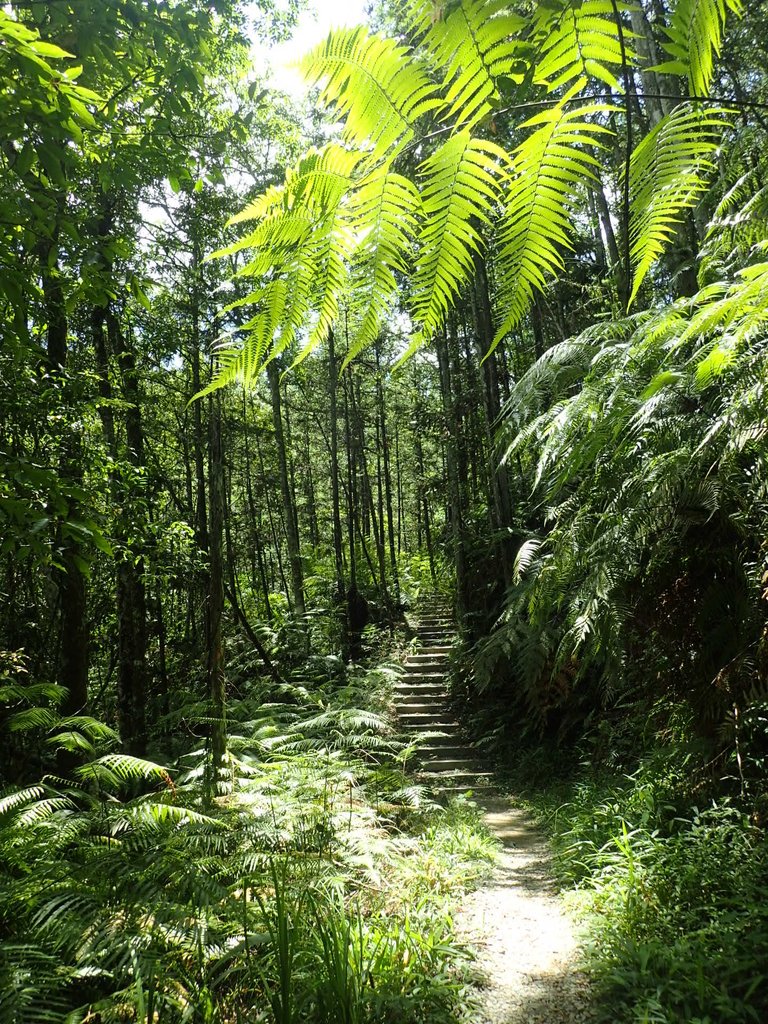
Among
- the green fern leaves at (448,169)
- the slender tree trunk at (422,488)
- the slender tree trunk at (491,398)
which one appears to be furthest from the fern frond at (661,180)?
the slender tree trunk at (422,488)

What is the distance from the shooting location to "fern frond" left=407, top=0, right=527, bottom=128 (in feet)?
2.72

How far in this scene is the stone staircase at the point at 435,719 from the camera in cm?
798

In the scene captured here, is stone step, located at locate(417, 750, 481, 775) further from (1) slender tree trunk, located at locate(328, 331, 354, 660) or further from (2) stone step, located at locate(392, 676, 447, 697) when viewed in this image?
(1) slender tree trunk, located at locate(328, 331, 354, 660)

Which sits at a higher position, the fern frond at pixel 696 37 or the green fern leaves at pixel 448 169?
the fern frond at pixel 696 37

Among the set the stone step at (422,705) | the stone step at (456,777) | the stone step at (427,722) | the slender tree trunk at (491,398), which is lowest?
the stone step at (456,777)

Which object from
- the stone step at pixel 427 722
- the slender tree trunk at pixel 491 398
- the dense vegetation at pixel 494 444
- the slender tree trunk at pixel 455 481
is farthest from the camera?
the slender tree trunk at pixel 455 481

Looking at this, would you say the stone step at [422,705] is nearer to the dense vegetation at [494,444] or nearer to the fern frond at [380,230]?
A: the dense vegetation at [494,444]

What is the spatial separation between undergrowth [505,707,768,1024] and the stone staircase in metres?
2.92

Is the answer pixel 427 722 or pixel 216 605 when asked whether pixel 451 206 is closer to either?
pixel 216 605

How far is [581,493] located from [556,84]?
3.16m

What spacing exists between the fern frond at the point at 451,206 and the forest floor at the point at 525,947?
10.9ft

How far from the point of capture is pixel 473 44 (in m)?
0.84

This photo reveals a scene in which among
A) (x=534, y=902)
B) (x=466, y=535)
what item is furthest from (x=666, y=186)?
(x=466, y=535)

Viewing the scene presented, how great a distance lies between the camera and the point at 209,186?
907cm
